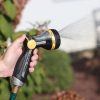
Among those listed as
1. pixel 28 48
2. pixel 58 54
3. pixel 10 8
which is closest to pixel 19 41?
pixel 28 48

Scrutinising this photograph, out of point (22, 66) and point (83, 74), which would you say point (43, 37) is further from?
point (83, 74)

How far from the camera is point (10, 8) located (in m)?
4.47

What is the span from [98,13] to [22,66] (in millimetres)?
6806

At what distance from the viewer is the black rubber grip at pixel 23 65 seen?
10.7ft

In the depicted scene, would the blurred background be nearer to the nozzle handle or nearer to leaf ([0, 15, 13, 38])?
leaf ([0, 15, 13, 38])

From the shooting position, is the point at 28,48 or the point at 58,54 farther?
the point at 58,54

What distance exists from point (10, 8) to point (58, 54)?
4226 millimetres

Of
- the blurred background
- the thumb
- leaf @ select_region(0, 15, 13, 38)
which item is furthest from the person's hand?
leaf @ select_region(0, 15, 13, 38)

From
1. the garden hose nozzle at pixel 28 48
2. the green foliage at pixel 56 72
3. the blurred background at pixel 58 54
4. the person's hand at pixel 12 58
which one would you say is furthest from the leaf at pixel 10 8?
the green foliage at pixel 56 72

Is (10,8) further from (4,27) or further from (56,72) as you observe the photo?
(56,72)

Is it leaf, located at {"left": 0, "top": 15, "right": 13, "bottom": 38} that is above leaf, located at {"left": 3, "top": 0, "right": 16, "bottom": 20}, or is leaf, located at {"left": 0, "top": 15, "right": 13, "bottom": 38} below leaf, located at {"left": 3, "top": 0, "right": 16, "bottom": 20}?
below

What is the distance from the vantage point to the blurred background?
4.55 metres

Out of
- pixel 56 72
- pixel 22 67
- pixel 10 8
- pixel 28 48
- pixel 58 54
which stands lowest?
pixel 56 72

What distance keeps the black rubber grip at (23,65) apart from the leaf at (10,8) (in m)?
1.23
